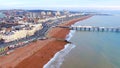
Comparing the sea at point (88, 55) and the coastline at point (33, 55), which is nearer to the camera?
the coastline at point (33, 55)

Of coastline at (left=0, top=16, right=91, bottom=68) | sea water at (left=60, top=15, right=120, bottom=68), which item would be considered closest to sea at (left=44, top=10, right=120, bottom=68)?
sea water at (left=60, top=15, right=120, bottom=68)

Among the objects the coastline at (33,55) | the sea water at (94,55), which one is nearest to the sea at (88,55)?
the sea water at (94,55)

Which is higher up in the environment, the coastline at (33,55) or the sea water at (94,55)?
the coastline at (33,55)

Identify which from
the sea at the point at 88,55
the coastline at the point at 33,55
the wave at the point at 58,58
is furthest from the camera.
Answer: the sea at the point at 88,55

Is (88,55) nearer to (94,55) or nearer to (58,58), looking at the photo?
(94,55)

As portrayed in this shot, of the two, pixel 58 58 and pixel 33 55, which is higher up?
pixel 33 55

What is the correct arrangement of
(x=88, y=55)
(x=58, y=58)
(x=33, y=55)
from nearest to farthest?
(x=58, y=58), (x=33, y=55), (x=88, y=55)

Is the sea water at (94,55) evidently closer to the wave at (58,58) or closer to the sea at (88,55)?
the sea at (88,55)

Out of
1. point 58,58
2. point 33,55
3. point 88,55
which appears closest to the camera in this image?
point 58,58

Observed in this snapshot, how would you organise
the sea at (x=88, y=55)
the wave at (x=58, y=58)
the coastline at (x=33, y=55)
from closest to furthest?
1. the coastline at (x=33, y=55)
2. the wave at (x=58, y=58)
3. the sea at (x=88, y=55)

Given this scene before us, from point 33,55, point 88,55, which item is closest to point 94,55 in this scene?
point 88,55
